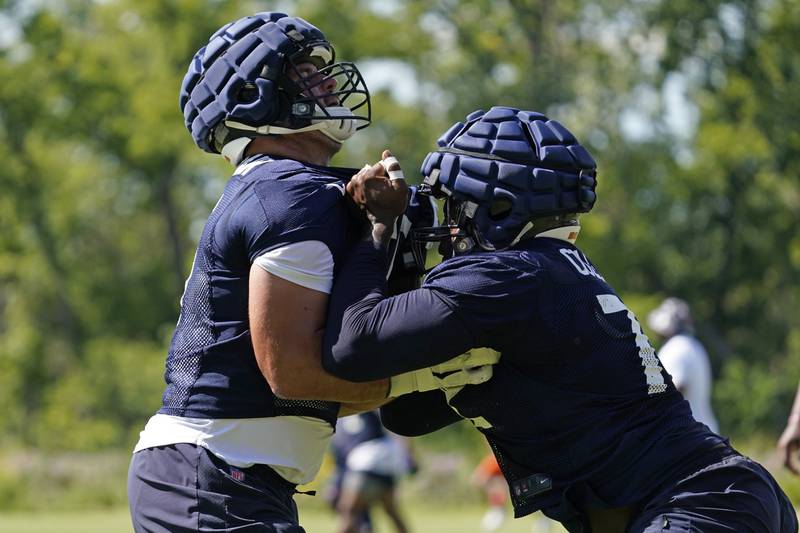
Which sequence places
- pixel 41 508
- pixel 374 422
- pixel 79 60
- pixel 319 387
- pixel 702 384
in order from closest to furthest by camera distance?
pixel 319 387, pixel 702 384, pixel 374 422, pixel 41 508, pixel 79 60

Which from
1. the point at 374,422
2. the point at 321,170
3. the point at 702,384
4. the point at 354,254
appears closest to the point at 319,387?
the point at 354,254

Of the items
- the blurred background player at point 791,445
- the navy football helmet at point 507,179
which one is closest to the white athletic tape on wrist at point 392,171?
the navy football helmet at point 507,179

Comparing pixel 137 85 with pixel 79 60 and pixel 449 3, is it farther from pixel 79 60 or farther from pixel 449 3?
pixel 449 3

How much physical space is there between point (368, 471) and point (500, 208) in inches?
334

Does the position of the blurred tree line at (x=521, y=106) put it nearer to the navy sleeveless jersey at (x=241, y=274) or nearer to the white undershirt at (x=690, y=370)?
the white undershirt at (x=690, y=370)

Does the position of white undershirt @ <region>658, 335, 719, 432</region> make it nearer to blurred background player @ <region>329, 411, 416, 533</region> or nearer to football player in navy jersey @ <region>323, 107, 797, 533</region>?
blurred background player @ <region>329, 411, 416, 533</region>

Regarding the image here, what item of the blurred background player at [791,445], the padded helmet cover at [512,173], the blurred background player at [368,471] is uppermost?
the padded helmet cover at [512,173]

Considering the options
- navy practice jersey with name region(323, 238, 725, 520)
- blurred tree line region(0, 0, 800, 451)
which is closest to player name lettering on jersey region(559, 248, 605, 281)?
navy practice jersey with name region(323, 238, 725, 520)

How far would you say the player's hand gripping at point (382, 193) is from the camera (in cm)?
389

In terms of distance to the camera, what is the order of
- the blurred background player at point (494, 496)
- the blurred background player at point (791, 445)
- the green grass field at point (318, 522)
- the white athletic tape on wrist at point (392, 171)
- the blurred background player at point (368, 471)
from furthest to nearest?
the blurred background player at point (494, 496), the green grass field at point (318, 522), the blurred background player at point (368, 471), the blurred background player at point (791, 445), the white athletic tape on wrist at point (392, 171)

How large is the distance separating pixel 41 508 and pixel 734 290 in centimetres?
2169

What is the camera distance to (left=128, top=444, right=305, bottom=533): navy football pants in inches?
150

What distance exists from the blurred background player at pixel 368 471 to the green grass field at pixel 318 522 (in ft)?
10.5

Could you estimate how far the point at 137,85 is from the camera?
36531mm
